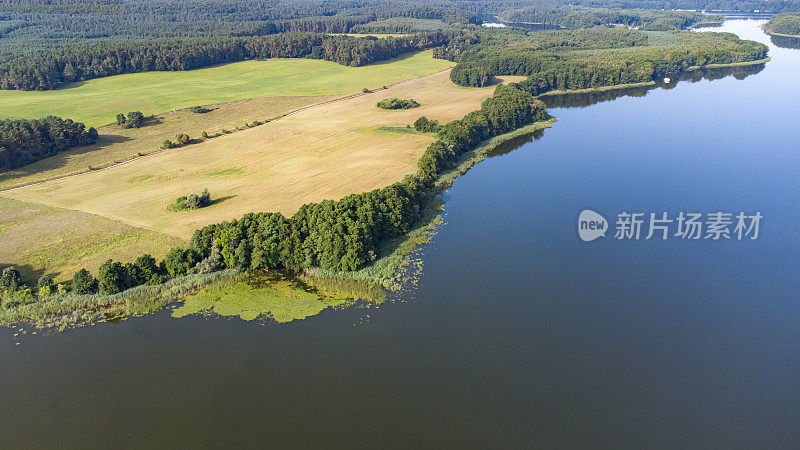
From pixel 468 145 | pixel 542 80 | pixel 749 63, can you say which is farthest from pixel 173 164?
pixel 749 63

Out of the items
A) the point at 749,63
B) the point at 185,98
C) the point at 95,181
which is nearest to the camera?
the point at 95,181

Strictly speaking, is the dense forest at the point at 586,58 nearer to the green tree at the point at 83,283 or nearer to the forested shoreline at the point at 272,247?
the forested shoreline at the point at 272,247

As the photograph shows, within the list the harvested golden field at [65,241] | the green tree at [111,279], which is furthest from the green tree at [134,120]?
the green tree at [111,279]

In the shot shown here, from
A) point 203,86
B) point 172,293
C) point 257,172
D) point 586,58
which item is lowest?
point 172,293

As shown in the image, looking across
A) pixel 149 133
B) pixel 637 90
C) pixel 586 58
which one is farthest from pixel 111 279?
pixel 586 58

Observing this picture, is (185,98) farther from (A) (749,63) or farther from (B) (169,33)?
(A) (749,63)

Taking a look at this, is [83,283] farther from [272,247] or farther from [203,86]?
[203,86]

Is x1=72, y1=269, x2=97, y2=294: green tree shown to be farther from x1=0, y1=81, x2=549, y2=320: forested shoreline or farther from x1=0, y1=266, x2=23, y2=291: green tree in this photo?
x1=0, y1=266, x2=23, y2=291: green tree
